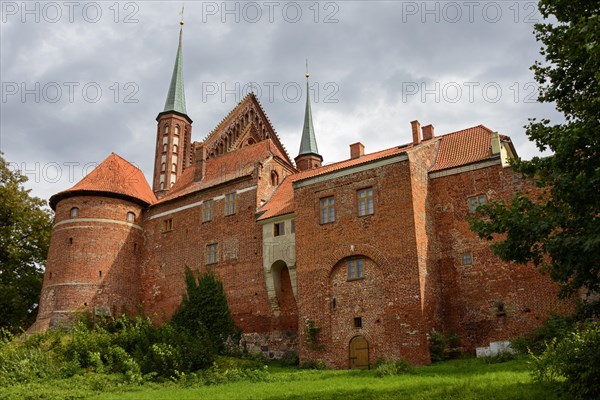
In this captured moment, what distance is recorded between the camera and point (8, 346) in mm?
27984

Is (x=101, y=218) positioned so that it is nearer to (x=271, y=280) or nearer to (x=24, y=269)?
(x=24, y=269)

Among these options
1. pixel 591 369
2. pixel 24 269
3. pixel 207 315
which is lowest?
pixel 591 369

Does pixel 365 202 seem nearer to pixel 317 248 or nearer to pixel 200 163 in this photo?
pixel 317 248

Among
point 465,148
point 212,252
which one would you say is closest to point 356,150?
point 465,148

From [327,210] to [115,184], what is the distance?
16.3m

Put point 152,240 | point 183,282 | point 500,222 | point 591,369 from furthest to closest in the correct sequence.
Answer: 1. point 152,240
2. point 183,282
3. point 500,222
4. point 591,369

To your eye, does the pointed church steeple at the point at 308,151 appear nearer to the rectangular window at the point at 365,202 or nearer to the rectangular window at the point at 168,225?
the rectangular window at the point at 168,225

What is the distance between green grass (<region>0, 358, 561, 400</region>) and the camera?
15750 millimetres

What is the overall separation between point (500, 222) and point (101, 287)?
26611mm

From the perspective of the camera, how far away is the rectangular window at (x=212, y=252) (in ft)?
109

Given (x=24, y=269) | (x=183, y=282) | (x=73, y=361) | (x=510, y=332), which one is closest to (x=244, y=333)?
(x=183, y=282)

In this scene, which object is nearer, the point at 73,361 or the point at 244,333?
the point at 73,361

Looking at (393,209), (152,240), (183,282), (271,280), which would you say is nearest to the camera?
(393,209)

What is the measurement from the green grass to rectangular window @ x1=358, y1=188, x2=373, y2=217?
23.0 ft
